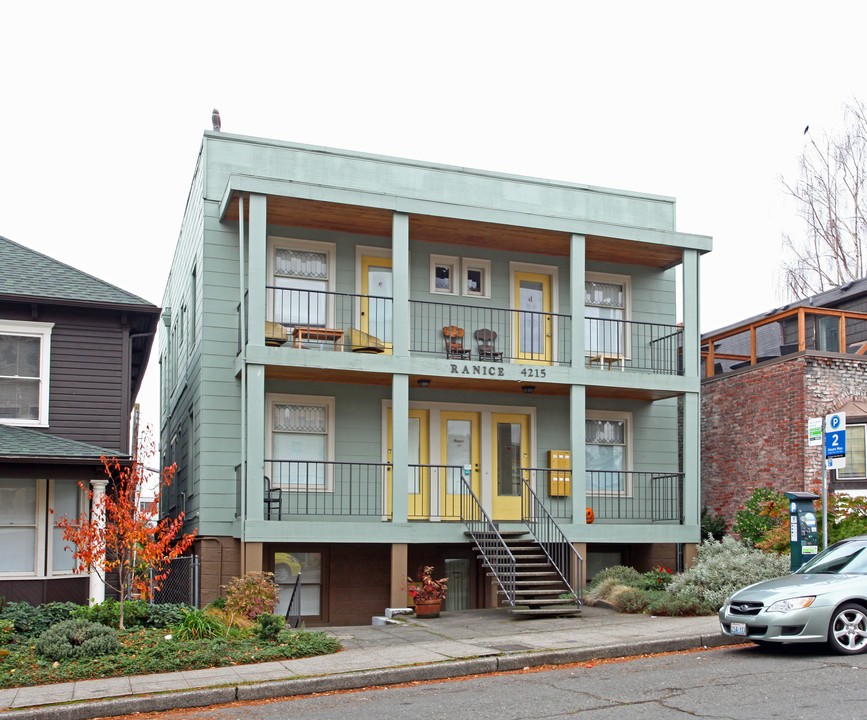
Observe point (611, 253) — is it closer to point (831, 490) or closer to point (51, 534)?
point (831, 490)

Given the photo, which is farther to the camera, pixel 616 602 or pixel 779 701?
pixel 616 602

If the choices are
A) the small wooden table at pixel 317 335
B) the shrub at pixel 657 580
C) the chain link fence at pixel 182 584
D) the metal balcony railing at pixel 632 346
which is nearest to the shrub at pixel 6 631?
the chain link fence at pixel 182 584

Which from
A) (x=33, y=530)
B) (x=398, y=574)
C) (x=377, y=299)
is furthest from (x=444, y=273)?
(x=33, y=530)

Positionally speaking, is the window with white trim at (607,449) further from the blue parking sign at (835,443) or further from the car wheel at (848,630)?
the car wheel at (848,630)

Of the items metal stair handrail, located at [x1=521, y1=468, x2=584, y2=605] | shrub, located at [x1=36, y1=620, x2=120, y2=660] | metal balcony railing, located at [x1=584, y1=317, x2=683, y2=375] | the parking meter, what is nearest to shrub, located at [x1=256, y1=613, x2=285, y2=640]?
shrub, located at [x1=36, y1=620, x2=120, y2=660]

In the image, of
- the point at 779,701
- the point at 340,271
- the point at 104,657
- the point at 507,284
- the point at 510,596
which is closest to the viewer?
the point at 779,701

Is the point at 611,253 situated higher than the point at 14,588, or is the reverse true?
the point at 611,253

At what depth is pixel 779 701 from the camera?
8.20 m

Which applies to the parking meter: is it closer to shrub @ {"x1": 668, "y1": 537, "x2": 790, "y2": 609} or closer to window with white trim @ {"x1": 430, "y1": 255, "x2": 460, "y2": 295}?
shrub @ {"x1": 668, "y1": 537, "x2": 790, "y2": 609}

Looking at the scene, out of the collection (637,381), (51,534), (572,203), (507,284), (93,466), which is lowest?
(51,534)

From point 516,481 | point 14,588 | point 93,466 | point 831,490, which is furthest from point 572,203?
point 14,588

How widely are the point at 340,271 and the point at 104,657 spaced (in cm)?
861

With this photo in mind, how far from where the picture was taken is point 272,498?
1639 cm

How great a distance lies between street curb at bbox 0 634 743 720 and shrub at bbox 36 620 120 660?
6.93ft
